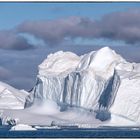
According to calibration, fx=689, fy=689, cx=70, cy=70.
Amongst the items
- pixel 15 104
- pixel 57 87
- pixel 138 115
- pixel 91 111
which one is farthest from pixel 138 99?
pixel 15 104

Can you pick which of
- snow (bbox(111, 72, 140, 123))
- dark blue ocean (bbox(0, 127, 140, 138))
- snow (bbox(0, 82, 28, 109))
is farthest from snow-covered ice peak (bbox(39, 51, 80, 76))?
snow (bbox(0, 82, 28, 109))

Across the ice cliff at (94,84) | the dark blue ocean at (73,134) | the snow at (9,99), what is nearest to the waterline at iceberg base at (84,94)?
the ice cliff at (94,84)

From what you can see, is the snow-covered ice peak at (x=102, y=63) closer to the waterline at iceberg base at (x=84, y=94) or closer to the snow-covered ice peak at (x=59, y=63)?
the waterline at iceberg base at (x=84, y=94)

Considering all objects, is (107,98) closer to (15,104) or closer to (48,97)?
(48,97)

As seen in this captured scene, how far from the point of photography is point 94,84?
225 feet

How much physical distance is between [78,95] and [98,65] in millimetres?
4654

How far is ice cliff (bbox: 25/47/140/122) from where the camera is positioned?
64125 mm

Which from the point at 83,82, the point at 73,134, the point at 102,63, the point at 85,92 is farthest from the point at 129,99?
the point at 73,134

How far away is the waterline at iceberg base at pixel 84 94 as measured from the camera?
64.0 m

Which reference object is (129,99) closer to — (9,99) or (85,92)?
(85,92)

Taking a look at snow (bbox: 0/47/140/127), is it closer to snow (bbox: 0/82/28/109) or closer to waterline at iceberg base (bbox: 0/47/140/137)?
waterline at iceberg base (bbox: 0/47/140/137)

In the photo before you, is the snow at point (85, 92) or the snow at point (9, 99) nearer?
the snow at point (85, 92)

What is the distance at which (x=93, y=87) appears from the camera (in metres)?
68.4

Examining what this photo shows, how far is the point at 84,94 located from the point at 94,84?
4.72 feet
